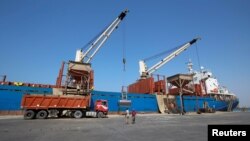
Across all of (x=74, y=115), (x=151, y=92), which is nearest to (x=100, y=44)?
(x=151, y=92)

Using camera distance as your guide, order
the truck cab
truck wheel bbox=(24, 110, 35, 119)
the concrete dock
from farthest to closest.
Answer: the truck cab < truck wheel bbox=(24, 110, 35, 119) < the concrete dock

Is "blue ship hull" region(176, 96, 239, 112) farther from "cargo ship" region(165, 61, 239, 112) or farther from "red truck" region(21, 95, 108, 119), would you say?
"red truck" region(21, 95, 108, 119)

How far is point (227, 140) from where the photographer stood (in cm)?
586

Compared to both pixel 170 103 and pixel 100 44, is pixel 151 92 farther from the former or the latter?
pixel 100 44

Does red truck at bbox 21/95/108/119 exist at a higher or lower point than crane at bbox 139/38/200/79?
lower

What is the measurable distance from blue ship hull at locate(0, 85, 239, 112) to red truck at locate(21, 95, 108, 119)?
9054 millimetres

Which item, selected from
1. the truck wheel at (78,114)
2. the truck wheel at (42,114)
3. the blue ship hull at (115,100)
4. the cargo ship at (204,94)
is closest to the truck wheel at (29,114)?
the truck wheel at (42,114)

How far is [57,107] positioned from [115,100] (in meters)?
18.5

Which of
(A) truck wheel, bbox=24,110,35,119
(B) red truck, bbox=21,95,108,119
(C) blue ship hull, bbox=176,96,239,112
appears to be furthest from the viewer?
(C) blue ship hull, bbox=176,96,239,112

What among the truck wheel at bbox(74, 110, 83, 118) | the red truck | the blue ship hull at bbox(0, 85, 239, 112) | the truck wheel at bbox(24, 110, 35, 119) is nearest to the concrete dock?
the truck wheel at bbox(24, 110, 35, 119)

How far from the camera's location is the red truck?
24236mm

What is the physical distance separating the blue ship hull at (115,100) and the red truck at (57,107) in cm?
905

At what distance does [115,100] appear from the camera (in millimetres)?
42844

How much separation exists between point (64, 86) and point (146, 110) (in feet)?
72.9
